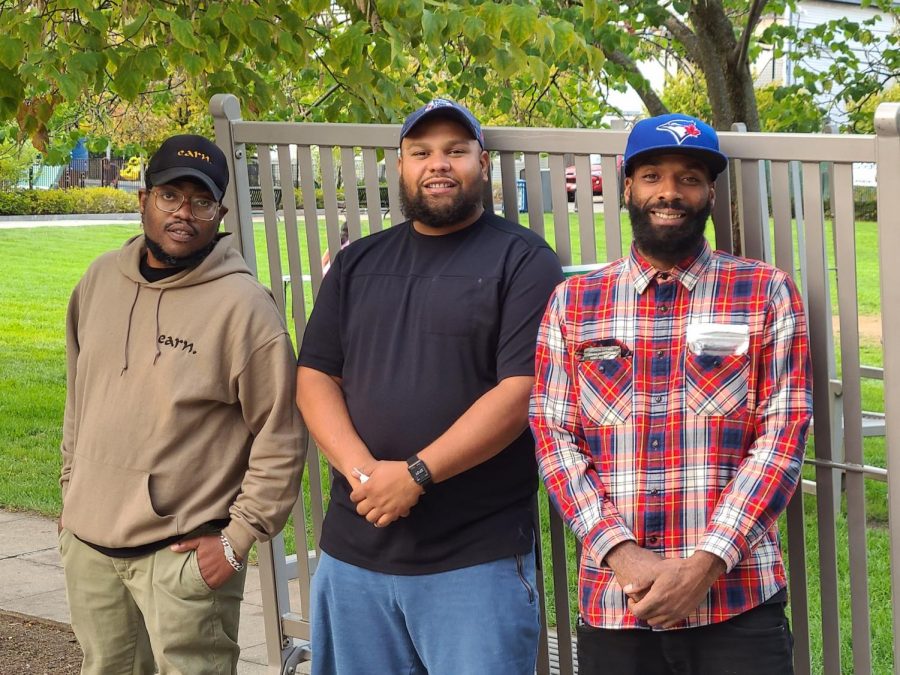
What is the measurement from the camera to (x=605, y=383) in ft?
9.90

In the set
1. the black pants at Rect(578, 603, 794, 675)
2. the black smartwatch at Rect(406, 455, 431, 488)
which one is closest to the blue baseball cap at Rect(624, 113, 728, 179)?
the black smartwatch at Rect(406, 455, 431, 488)

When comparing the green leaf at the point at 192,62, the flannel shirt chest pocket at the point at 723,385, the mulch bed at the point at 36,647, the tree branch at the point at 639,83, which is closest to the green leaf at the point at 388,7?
the green leaf at the point at 192,62

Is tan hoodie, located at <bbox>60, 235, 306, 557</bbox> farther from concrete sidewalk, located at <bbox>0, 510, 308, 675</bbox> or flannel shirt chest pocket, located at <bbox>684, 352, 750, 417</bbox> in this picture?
concrete sidewalk, located at <bbox>0, 510, 308, 675</bbox>

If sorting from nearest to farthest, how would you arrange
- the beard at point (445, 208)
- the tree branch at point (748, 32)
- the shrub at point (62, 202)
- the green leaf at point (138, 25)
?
1. the beard at point (445, 208)
2. the green leaf at point (138, 25)
3. the tree branch at point (748, 32)
4. the shrub at point (62, 202)

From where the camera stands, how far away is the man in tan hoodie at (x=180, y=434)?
146 inches

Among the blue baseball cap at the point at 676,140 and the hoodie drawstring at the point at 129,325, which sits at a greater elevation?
the blue baseball cap at the point at 676,140

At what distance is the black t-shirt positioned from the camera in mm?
3320

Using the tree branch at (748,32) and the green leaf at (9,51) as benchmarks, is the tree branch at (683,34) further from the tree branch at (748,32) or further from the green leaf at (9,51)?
the green leaf at (9,51)

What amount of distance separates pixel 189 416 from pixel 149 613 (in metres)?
0.64

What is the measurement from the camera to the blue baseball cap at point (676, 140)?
296cm

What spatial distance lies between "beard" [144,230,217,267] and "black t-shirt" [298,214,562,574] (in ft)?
1.93

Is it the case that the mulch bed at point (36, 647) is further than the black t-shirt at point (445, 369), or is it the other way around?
the mulch bed at point (36, 647)

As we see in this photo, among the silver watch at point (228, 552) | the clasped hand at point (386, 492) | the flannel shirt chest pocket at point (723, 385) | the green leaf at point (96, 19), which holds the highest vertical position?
the green leaf at point (96, 19)

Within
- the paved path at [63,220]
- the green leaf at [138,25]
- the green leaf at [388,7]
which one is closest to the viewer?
the green leaf at [388,7]
